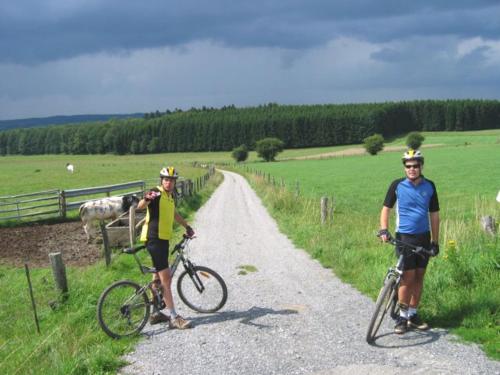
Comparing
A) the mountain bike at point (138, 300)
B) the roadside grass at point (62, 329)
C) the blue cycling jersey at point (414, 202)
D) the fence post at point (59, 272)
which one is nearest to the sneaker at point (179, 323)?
the mountain bike at point (138, 300)

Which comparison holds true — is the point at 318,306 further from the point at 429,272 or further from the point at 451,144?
the point at 451,144

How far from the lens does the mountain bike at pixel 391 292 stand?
6117 mm

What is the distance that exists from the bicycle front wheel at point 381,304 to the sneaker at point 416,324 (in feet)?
1.00

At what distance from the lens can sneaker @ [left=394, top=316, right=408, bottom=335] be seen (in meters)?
6.41

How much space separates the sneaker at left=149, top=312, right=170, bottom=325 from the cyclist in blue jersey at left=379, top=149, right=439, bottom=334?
10.3 feet

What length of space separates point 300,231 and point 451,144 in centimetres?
9964

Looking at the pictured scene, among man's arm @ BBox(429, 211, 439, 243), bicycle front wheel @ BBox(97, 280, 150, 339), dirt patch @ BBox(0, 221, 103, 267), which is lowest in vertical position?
dirt patch @ BBox(0, 221, 103, 267)

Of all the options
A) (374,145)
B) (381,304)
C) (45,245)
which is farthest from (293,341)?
(374,145)

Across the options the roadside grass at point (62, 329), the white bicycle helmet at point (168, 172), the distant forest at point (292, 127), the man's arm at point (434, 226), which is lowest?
the roadside grass at point (62, 329)

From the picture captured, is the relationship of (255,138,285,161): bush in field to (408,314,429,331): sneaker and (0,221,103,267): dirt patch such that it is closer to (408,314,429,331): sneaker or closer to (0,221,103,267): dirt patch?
(0,221,103,267): dirt patch

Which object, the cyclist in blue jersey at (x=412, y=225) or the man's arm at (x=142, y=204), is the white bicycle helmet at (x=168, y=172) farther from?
the cyclist in blue jersey at (x=412, y=225)

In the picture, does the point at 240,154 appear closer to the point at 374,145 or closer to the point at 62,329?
the point at 374,145

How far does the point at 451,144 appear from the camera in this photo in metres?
106

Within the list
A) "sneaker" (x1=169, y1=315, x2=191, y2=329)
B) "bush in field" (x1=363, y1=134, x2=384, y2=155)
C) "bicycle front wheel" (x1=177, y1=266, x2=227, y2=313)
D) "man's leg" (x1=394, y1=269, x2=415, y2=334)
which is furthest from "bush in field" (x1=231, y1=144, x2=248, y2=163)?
"man's leg" (x1=394, y1=269, x2=415, y2=334)
